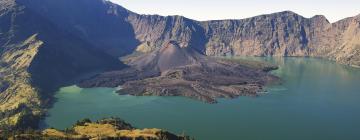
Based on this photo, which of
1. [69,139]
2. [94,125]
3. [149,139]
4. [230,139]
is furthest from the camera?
[230,139]

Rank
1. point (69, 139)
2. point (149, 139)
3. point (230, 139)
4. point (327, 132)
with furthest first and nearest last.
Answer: point (327, 132), point (230, 139), point (149, 139), point (69, 139)

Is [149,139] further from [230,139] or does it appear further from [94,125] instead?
[230,139]

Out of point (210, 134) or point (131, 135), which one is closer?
point (131, 135)

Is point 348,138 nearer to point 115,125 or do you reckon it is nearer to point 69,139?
point 115,125

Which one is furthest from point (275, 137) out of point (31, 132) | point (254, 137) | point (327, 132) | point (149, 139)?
point (31, 132)

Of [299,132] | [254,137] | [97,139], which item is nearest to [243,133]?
[254,137]

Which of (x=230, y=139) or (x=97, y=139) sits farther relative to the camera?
(x=230, y=139)

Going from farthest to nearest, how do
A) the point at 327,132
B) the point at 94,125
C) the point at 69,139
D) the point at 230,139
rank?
the point at 327,132
the point at 230,139
the point at 94,125
the point at 69,139

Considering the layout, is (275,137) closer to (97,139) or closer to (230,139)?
(230,139)

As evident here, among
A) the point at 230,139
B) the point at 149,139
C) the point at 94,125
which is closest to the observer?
the point at 149,139

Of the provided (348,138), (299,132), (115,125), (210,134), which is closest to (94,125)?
(115,125)
